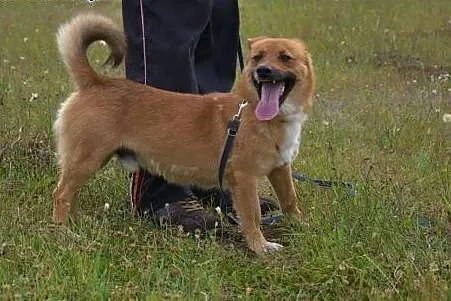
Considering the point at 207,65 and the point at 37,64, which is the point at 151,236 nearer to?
the point at 207,65

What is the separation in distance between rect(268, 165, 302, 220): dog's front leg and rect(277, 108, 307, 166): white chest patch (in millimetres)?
175

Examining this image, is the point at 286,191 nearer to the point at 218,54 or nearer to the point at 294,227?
the point at 294,227

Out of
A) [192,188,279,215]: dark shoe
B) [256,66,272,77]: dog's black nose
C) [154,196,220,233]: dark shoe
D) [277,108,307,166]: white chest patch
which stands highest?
[256,66,272,77]: dog's black nose

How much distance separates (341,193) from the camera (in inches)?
131

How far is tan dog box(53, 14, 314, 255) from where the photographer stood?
128 inches

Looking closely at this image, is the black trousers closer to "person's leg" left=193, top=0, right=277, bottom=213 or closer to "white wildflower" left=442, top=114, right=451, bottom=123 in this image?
"person's leg" left=193, top=0, right=277, bottom=213

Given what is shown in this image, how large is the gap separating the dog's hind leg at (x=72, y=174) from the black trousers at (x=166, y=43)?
325 millimetres

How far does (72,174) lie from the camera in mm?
3398

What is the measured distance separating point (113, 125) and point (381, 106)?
293 centimetres

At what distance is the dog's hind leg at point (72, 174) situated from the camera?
337cm

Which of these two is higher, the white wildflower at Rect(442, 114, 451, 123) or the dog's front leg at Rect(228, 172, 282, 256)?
the dog's front leg at Rect(228, 172, 282, 256)

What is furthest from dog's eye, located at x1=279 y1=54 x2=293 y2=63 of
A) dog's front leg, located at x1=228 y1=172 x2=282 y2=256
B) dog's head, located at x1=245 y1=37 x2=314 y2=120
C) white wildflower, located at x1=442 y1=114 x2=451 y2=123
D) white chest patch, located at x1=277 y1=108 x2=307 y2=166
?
white wildflower, located at x1=442 y1=114 x2=451 y2=123

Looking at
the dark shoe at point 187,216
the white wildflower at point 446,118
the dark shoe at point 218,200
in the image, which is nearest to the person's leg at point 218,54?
the dark shoe at point 218,200

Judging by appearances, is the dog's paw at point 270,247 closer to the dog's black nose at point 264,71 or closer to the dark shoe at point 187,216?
the dark shoe at point 187,216
